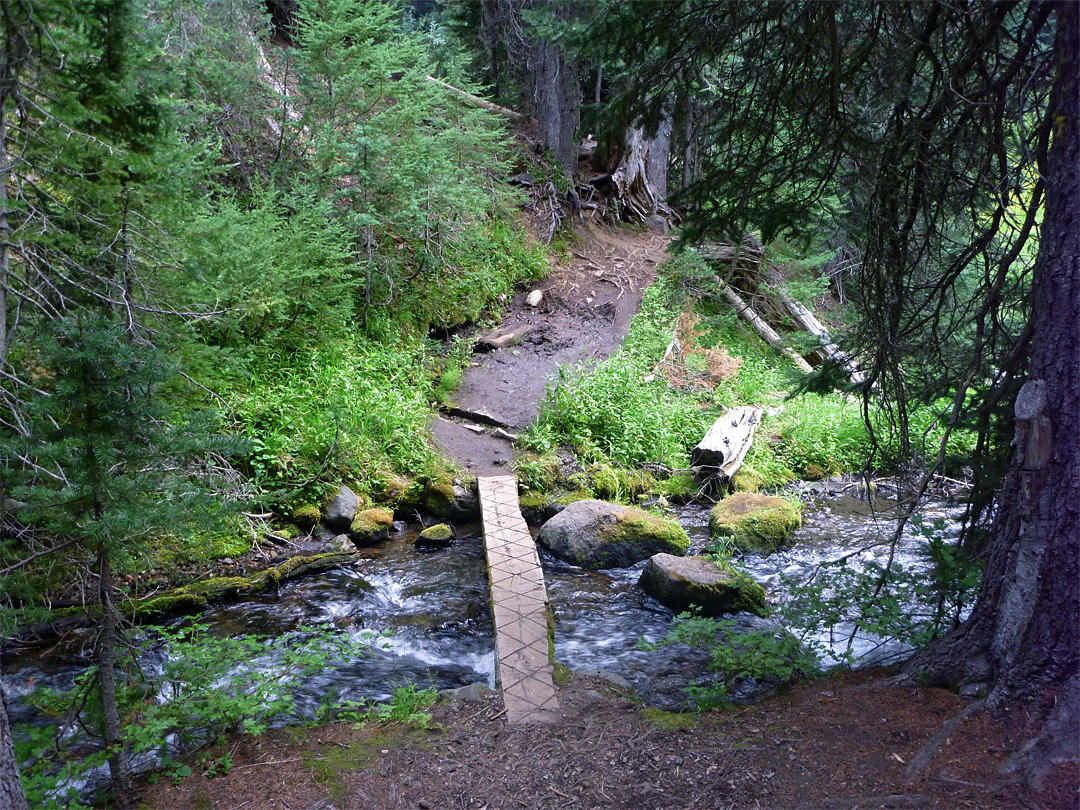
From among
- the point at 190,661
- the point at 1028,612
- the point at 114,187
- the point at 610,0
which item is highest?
the point at 610,0

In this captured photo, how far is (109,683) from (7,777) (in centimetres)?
91

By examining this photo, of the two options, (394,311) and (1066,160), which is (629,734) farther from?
(394,311)

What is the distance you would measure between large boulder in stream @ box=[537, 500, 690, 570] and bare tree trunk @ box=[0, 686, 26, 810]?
19.1ft

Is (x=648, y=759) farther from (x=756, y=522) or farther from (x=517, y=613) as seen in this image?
(x=756, y=522)

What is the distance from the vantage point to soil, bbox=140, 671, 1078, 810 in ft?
10.4

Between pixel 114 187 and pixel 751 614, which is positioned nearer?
pixel 114 187

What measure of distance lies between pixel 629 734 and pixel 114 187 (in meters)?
4.39

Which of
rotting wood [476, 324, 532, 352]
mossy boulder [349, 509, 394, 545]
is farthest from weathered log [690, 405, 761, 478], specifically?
mossy boulder [349, 509, 394, 545]

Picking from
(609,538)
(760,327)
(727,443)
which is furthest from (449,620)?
(760,327)

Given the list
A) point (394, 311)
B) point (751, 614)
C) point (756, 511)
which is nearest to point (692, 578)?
point (751, 614)

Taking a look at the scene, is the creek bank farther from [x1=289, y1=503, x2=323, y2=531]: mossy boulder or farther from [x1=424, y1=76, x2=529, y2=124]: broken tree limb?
[x1=424, y1=76, x2=529, y2=124]: broken tree limb

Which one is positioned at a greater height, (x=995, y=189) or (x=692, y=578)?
(x=995, y=189)

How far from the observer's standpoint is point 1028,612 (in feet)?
11.1

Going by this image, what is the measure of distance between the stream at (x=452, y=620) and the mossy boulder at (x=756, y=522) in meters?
0.19
